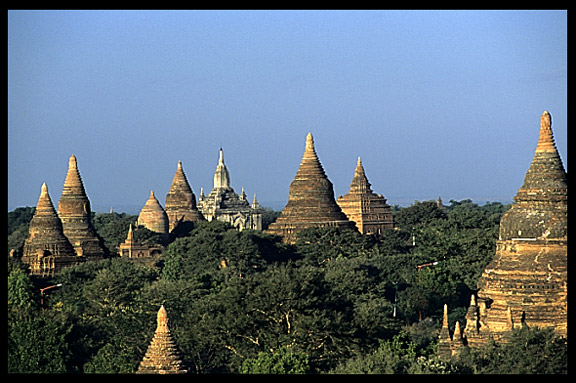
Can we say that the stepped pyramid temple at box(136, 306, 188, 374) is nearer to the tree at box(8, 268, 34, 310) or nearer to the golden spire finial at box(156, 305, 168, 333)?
the golden spire finial at box(156, 305, 168, 333)

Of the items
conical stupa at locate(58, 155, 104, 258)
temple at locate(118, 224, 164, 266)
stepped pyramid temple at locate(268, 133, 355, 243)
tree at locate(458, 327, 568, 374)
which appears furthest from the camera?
temple at locate(118, 224, 164, 266)

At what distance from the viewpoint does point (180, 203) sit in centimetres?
9312

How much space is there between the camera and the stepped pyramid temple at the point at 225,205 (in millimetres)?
125081

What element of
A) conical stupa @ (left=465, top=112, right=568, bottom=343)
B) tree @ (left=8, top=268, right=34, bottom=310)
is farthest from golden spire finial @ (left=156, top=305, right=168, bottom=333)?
tree @ (left=8, top=268, right=34, bottom=310)

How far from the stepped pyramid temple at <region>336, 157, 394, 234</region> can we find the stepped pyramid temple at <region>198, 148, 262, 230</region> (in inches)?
1383

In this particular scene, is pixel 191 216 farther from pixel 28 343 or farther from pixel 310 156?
pixel 28 343

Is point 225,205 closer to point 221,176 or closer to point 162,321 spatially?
point 221,176

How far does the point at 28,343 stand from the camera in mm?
37000

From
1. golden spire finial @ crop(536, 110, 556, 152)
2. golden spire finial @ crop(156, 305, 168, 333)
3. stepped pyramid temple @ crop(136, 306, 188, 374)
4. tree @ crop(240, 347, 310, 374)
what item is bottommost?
tree @ crop(240, 347, 310, 374)

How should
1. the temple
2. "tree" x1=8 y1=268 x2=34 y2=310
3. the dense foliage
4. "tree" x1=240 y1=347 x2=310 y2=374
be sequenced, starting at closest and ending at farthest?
"tree" x1=240 y1=347 x2=310 y2=374 → the dense foliage → "tree" x1=8 y1=268 x2=34 y2=310 → the temple

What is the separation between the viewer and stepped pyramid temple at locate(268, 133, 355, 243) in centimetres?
7262

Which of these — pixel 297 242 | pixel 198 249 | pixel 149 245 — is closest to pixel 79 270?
pixel 198 249

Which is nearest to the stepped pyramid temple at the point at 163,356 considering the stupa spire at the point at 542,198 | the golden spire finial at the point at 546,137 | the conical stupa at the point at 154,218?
the stupa spire at the point at 542,198

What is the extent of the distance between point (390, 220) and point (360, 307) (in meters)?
43.2
